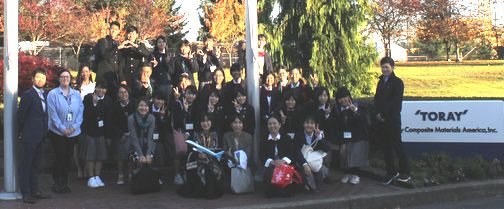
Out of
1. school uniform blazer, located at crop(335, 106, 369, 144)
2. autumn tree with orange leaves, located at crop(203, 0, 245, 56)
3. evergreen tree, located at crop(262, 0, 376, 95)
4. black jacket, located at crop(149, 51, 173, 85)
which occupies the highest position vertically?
autumn tree with orange leaves, located at crop(203, 0, 245, 56)

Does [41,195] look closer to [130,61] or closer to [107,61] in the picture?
[107,61]

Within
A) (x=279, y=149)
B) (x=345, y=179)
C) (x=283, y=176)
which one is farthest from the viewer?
(x=345, y=179)

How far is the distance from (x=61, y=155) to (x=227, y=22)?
29966 millimetres

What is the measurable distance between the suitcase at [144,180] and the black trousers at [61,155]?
918 millimetres

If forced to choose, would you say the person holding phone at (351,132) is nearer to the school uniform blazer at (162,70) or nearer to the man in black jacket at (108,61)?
the school uniform blazer at (162,70)

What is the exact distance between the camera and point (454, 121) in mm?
9234

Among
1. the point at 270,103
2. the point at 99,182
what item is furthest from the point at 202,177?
the point at 270,103

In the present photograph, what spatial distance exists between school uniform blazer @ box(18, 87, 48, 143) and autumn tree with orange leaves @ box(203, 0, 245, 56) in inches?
1137

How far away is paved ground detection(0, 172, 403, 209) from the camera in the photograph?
22.7 feet

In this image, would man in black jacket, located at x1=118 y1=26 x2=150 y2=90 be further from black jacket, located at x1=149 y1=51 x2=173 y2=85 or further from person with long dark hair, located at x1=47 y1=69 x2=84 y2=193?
person with long dark hair, located at x1=47 y1=69 x2=84 y2=193

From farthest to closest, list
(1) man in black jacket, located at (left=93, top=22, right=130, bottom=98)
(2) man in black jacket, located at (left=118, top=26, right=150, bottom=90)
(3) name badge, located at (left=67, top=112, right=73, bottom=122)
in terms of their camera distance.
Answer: (2) man in black jacket, located at (left=118, top=26, right=150, bottom=90)
(1) man in black jacket, located at (left=93, top=22, right=130, bottom=98)
(3) name badge, located at (left=67, top=112, right=73, bottom=122)

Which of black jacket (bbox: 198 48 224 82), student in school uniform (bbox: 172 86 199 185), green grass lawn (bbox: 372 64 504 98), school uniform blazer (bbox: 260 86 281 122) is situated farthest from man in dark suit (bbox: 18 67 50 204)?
green grass lawn (bbox: 372 64 504 98)

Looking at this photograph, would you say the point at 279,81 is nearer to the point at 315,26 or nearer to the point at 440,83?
the point at 315,26

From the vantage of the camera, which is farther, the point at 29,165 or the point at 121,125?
the point at 121,125
